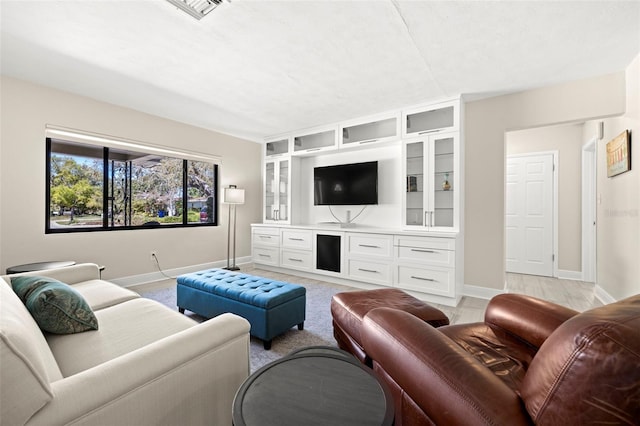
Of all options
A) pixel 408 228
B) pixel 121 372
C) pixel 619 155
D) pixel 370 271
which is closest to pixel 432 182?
pixel 408 228

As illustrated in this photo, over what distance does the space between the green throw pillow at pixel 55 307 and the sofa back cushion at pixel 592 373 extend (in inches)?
73.4

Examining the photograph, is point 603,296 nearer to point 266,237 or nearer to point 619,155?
point 619,155

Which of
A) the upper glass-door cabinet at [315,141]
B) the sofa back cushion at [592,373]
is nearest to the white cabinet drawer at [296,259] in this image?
the upper glass-door cabinet at [315,141]

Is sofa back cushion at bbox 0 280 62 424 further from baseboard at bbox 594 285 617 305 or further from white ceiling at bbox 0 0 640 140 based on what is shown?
baseboard at bbox 594 285 617 305

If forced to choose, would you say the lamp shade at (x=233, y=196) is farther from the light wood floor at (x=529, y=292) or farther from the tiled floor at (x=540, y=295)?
the tiled floor at (x=540, y=295)

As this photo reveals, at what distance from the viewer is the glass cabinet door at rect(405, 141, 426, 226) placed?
364 cm

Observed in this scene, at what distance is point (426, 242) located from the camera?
3.28 m

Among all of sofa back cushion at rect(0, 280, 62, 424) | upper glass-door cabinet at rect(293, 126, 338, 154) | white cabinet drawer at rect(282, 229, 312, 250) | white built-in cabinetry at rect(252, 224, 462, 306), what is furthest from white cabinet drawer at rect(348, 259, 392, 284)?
sofa back cushion at rect(0, 280, 62, 424)

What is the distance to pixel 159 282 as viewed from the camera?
397cm

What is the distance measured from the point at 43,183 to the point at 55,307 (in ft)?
9.03

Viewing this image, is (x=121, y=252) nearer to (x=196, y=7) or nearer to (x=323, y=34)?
(x=196, y=7)

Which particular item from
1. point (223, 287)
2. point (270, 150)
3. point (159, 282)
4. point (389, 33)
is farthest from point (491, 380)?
point (270, 150)

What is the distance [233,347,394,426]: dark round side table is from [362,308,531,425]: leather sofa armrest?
0.11 metres

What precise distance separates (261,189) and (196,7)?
12.6ft
